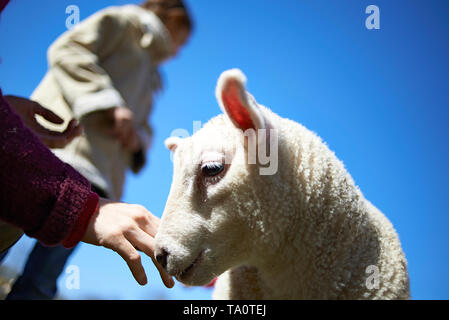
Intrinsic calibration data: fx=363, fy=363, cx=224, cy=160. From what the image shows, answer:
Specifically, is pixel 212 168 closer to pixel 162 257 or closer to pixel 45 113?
pixel 162 257

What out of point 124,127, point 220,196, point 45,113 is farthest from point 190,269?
point 124,127

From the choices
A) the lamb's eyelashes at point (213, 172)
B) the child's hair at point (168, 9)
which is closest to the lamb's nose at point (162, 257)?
the lamb's eyelashes at point (213, 172)

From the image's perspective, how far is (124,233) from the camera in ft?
3.34

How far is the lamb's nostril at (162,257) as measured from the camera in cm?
116

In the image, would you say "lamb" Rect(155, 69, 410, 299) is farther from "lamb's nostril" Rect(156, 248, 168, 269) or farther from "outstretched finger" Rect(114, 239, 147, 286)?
"outstretched finger" Rect(114, 239, 147, 286)

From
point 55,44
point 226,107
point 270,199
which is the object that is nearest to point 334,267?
point 270,199

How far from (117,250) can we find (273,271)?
0.64 metres

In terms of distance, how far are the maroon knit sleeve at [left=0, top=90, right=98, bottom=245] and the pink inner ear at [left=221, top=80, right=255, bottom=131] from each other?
0.53 meters

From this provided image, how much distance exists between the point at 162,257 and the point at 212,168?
34cm

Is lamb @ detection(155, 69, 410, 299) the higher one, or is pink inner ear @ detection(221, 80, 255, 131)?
pink inner ear @ detection(221, 80, 255, 131)

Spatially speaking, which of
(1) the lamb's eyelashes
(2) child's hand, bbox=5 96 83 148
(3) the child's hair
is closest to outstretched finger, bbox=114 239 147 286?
(1) the lamb's eyelashes

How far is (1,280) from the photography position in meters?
2.40

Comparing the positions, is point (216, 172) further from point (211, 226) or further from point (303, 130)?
point (303, 130)

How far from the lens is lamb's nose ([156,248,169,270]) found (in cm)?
116
